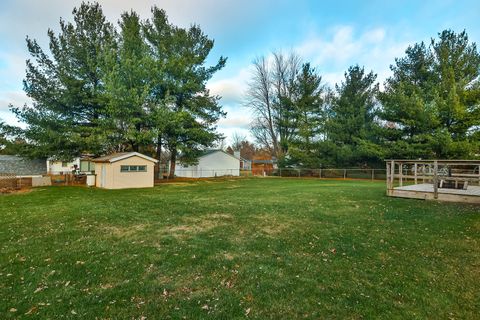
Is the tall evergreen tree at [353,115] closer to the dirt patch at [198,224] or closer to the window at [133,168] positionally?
the window at [133,168]

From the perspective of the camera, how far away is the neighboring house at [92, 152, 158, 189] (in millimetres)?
15941

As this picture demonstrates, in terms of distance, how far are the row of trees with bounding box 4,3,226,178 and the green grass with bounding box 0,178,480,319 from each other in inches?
499

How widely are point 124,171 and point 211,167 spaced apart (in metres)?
15.2

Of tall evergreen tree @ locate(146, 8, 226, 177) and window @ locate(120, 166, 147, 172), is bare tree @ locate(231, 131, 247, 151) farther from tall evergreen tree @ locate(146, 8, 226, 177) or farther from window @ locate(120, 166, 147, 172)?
window @ locate(120, 166, 147, 172)

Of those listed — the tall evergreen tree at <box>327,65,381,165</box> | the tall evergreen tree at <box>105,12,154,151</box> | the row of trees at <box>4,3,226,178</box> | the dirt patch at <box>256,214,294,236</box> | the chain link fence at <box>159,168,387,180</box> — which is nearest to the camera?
the dirt patch at <box>256,214,294,236</box>

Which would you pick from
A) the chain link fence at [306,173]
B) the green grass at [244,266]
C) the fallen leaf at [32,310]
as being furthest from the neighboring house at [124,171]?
the fallen leaf at [32,310]

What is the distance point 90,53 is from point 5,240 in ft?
60.1

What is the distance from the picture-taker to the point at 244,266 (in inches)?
153

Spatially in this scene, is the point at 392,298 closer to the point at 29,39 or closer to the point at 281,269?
the point at 281,269

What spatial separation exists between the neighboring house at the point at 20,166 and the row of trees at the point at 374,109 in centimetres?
2511

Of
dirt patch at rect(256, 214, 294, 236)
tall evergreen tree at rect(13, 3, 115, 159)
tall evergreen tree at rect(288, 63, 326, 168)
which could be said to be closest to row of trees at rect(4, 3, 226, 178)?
tall evergreen tree at rect(13, 3, 115, 159)

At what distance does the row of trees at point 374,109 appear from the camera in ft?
57.0

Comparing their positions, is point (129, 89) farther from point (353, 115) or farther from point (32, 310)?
point (353, 115)

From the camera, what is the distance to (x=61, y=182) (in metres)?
19.0
